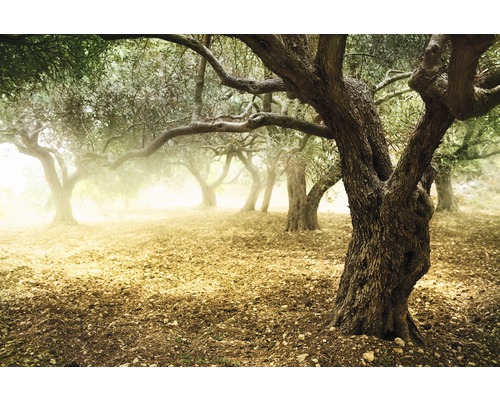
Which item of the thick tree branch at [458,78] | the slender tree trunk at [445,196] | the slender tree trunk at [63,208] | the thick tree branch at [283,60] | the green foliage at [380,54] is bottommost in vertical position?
the slender tree trunk at [63,208]

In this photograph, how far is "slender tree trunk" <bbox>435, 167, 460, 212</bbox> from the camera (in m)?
6.99

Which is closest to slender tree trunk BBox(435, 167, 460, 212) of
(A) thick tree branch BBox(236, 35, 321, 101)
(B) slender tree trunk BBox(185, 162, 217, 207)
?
(A) thick tree branch BBox(236, 35, 321, 101)

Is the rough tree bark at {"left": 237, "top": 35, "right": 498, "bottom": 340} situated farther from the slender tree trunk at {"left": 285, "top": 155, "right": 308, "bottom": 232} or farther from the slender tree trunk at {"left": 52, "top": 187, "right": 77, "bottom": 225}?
the slender tree trunk at {"left": 285, "top": 155, "right": 308, "bottom": 232}

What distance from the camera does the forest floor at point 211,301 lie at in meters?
2.80

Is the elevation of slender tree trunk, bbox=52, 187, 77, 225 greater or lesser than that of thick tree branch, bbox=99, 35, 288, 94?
lesser

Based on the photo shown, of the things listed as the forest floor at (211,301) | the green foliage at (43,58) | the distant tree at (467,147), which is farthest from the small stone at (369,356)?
the green foliage at (43,58)

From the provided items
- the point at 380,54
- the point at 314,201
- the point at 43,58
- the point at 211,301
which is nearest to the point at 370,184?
the point at 211,301

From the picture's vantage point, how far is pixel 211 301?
3.82 meters

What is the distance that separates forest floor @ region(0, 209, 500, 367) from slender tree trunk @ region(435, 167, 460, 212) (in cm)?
61

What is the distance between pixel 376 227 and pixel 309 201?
4665mm

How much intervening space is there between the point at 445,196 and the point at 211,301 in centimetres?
576

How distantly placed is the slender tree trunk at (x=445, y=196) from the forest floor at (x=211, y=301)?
1.99 ft

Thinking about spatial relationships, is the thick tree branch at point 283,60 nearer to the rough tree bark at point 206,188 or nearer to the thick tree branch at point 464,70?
the thick tree branch at point 464,70
